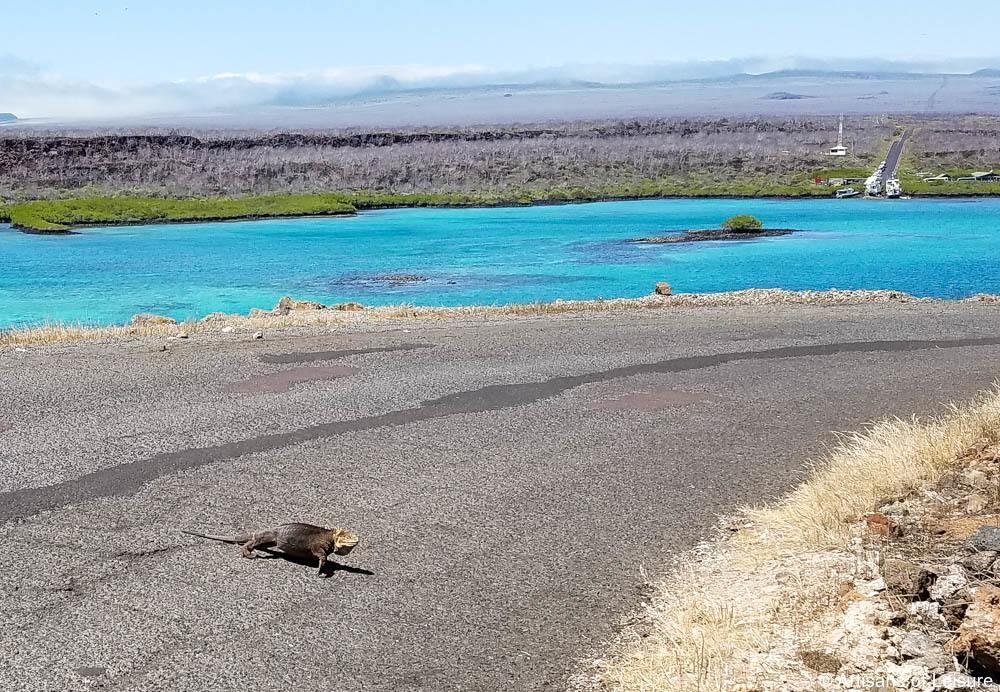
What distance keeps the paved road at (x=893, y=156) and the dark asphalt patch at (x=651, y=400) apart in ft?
210

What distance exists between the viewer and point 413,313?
22141 mm

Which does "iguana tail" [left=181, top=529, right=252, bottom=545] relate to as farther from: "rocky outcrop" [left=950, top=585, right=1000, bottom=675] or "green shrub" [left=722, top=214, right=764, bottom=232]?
"green shrub" [left=722, top=214, right=764, bottom=232]

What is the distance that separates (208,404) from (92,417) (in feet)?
4.04

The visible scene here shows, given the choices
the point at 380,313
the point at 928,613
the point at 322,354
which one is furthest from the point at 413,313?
the point at 928,613

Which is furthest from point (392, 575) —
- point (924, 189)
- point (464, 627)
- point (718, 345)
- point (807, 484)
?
point (924, 189)

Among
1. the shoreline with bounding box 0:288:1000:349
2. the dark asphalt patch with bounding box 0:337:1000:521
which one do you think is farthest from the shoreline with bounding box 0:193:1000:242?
the dark asphalt patch with bounding box 0:337:1000:521

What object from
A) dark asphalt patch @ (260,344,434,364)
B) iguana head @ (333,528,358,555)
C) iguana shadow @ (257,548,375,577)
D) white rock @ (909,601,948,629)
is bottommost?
dark asphalt patch @ (260,344,434,364)

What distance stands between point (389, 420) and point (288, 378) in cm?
257

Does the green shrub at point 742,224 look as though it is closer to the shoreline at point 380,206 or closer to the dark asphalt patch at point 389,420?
the shoreline at point 380,206

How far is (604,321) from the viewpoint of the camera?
63.2 feet

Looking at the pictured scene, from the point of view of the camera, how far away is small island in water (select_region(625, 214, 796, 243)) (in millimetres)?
47500

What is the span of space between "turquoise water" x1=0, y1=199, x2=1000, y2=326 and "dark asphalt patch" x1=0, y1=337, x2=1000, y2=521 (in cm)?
1820

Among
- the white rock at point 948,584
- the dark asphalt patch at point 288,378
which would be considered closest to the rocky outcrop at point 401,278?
the dark asphalt patch at point 288,378

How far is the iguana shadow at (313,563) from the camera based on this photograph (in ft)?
23.8
